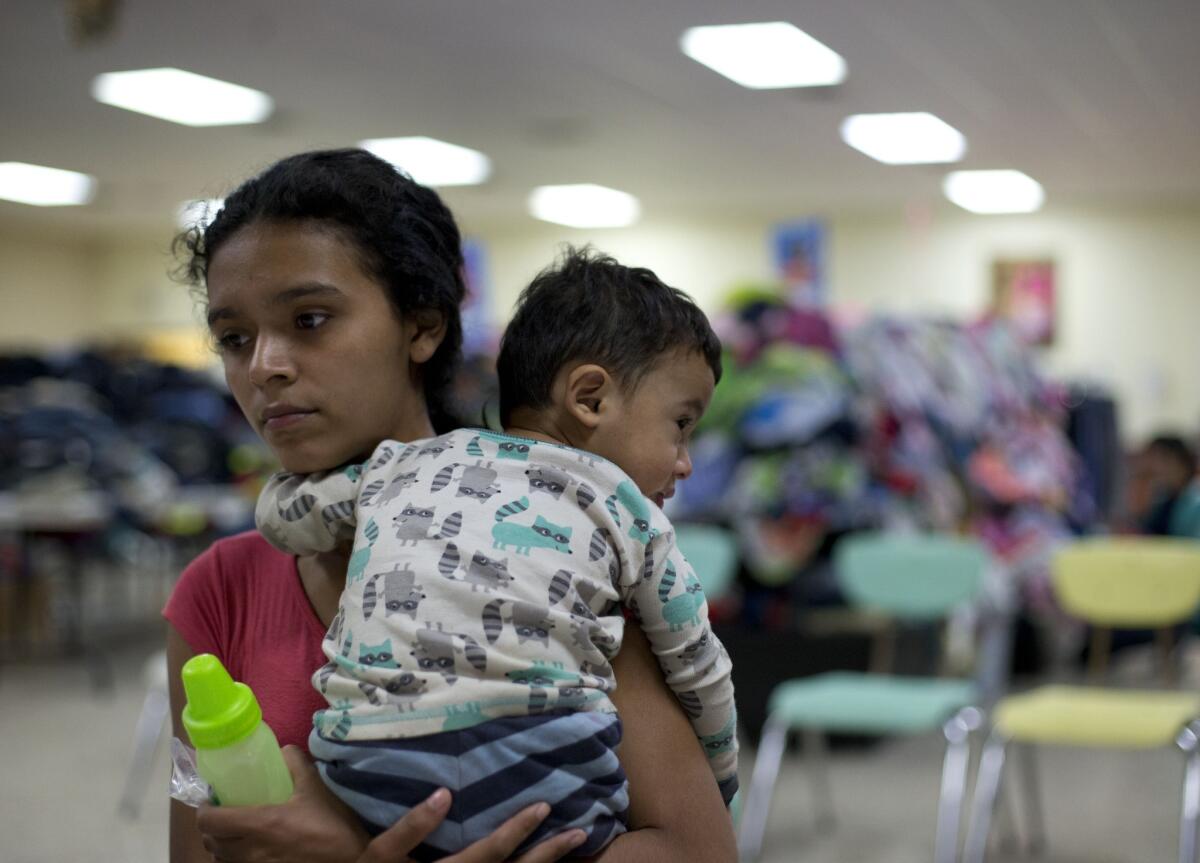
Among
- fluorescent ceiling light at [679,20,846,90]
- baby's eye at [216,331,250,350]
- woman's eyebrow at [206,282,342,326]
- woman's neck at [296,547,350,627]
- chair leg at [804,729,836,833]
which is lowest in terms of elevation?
chair leg at [804,729,836,833]

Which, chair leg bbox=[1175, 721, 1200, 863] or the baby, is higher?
the baby

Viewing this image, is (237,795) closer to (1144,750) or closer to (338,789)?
(338,789)

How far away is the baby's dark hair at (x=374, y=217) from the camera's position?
1.18 metres

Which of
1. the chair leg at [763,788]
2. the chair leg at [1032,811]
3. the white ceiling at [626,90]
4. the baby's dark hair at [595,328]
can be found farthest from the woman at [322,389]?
the white ceiling at [626,90]

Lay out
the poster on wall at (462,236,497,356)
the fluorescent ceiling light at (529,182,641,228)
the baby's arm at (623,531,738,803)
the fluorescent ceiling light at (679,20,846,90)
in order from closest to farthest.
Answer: the baby's arm at (623,531,738,803)
the fluorescent ceiling light at (679,20,846,90)
the poster on wall at (462,236,497,356)
the fluorescent ceiling light at (529,182,641,228)

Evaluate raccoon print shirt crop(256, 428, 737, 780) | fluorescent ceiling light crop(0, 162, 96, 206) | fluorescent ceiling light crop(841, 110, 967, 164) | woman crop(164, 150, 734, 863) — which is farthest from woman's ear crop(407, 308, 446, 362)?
fluorescent ceiling light crop(0, 162, 96, 206)

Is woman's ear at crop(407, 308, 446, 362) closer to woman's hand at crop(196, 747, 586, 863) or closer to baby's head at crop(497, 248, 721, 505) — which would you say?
baby's head at crop(497, 248, 721, 505)

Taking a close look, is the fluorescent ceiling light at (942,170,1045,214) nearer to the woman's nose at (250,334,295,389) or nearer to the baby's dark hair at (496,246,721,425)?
the baby's dark hair at (496,246,721,425)

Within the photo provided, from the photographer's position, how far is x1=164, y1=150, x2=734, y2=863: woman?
106 cm

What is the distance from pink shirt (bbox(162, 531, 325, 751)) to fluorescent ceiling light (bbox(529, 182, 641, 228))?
1112 cm

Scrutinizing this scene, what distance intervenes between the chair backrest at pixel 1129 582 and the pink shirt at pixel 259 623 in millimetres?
3521

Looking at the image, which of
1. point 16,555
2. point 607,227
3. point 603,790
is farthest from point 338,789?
point 607,227

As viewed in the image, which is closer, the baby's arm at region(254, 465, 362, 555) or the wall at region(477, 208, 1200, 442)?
the baby's arm at region(254, 465, 362, 555)

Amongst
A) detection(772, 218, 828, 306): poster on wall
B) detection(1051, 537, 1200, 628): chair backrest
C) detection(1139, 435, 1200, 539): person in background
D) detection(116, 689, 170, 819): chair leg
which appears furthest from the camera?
detection(772, 218, 828, 306): poster on wall
